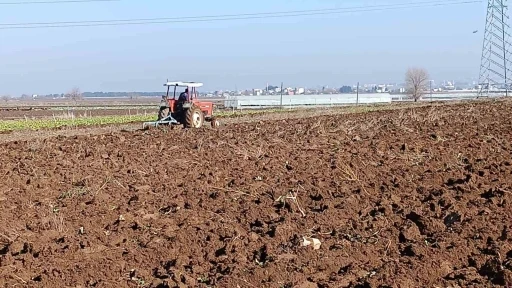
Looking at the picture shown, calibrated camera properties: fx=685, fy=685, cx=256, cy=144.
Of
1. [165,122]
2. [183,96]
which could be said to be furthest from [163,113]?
[183,96]

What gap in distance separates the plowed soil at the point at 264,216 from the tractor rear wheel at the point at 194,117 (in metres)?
8.59

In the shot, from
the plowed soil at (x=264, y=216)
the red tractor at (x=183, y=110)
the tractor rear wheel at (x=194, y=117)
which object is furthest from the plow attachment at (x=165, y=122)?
the plowed soil at (x=264, y=216)

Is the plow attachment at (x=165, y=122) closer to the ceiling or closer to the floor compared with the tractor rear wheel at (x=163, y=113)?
closer to the floor

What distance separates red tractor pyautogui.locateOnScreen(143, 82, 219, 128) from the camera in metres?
24.3

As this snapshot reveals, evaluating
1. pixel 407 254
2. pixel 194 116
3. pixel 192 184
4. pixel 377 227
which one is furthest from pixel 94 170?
pixel 194 116

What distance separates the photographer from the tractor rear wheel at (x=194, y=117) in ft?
79.1

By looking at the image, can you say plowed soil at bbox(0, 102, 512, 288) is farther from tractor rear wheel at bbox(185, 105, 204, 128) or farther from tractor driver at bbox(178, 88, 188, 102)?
tractor driver at bbox(178, 88, 188, 102)

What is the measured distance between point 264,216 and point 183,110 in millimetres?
16507

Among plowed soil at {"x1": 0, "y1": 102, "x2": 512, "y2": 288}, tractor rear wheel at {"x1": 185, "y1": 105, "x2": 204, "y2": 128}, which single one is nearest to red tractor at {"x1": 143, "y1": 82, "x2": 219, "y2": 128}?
tractor rear wheel at {"x1": 185, "y1": 105, "x2": 204, "y2": 128}

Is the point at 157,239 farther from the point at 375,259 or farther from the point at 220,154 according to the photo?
the point at 220,154

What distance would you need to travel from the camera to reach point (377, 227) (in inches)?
301

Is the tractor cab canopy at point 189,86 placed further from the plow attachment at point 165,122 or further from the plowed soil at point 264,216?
the plowed soil at point 264,216

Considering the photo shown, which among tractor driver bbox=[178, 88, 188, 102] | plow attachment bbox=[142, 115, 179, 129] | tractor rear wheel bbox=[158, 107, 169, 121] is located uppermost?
tractor driver bbox=[178, 88, 188, 102]

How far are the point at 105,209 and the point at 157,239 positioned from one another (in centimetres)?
207
